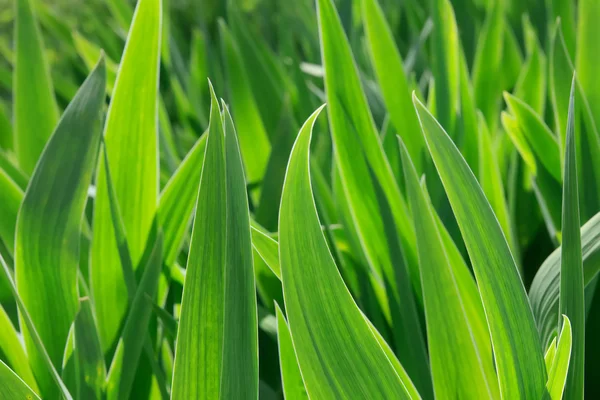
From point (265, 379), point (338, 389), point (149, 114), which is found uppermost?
point (149, 114)

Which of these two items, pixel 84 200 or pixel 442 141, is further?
pixel 84 200

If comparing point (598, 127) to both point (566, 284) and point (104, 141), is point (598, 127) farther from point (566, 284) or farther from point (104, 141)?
point (104, 141)

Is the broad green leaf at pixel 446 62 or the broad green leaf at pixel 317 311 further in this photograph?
the broad green leaf at pixel 446 62

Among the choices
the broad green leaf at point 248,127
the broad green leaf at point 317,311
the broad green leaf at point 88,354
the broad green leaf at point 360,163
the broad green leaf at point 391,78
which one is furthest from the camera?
the broad green leaf at point 248,127

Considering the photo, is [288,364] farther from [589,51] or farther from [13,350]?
[589,51]

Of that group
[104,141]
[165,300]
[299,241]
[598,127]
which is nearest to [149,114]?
[104,141]

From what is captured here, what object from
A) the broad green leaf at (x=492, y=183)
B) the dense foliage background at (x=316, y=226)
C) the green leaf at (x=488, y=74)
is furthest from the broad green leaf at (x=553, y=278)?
the green leaf at (x=488, y=74)

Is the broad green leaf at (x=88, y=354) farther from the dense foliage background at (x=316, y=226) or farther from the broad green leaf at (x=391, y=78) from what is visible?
the broad green leaf at (x=391, y=78)
